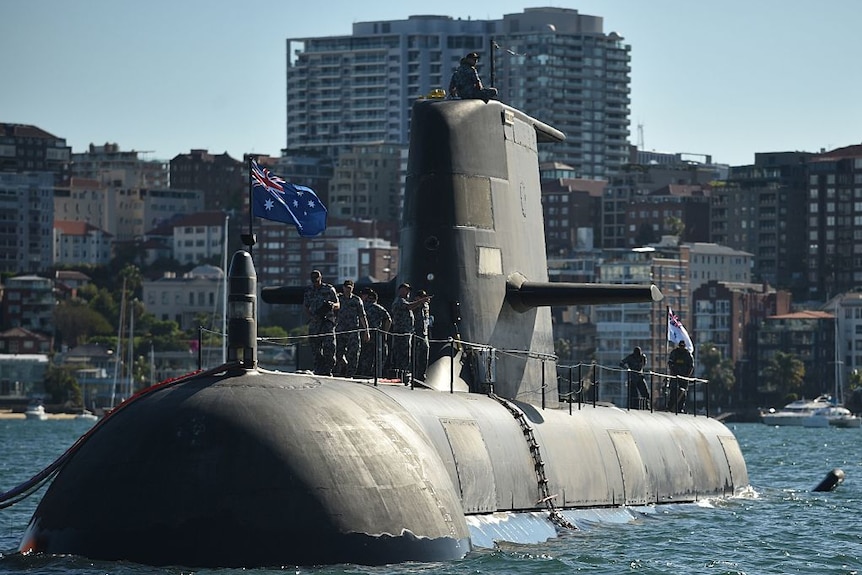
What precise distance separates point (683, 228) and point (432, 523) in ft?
588

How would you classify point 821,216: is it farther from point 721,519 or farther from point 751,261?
point 721,519

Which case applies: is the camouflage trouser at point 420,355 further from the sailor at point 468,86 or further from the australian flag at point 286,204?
the sailor at point 468,86

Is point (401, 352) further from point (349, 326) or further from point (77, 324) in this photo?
point (77, 324)

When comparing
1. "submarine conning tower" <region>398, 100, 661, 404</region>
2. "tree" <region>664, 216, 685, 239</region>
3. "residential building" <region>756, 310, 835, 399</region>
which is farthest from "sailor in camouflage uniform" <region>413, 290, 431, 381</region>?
"tree" <region>664, 216, 685, 239</region>

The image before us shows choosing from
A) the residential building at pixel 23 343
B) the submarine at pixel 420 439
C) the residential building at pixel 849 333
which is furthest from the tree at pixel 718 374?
the submarine at pixel 420 439

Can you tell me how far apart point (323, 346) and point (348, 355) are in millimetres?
494

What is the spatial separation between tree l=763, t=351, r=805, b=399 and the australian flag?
430 feet

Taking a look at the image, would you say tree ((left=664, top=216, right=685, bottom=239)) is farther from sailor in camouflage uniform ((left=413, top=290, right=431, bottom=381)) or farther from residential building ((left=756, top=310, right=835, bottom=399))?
sailor in camouflage uniform ((left=413, top=290, right=431, bottom=381))

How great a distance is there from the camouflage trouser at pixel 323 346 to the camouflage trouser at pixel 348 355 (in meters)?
0.20

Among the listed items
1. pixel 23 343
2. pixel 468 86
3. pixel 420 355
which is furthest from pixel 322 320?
pixel 23 343

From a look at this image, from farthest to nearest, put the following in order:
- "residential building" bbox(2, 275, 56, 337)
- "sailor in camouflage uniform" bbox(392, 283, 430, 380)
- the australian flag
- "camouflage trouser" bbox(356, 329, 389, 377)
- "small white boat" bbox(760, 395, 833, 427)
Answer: "residential building" bbox(2, 275, 56, 337), "small white boat" bbox(760, 395, 833, 427), "camouflage trouser" bbox(356, 329, 389, 377), "sailor in camouflage uniform" bbox(392, 283, 430, 380), the australian flag

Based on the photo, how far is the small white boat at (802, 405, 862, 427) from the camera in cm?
13362

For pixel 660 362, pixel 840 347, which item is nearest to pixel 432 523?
pixel 660 362

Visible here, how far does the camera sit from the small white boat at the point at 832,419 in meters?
134
